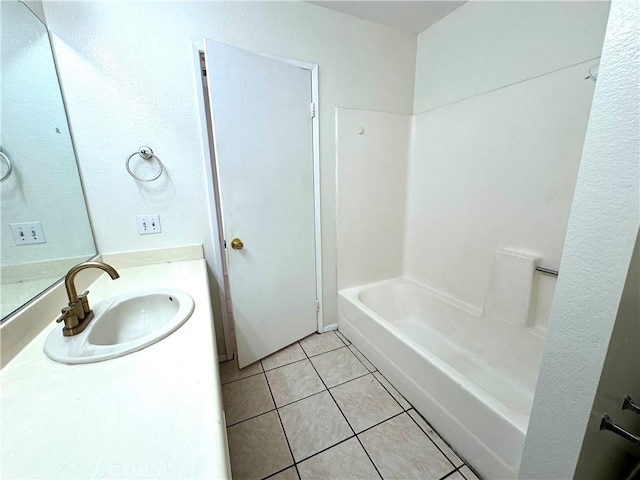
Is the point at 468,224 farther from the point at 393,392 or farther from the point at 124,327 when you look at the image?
the point at 124,327

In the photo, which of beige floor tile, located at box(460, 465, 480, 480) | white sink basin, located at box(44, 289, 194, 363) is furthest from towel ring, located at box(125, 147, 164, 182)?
beige floor tile, located at box(460, 465, 480, 480)

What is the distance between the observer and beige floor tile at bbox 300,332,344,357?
192cm

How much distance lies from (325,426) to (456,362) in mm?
970

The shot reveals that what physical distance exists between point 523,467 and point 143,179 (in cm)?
207

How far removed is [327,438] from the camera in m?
1.26

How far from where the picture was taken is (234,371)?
174 centimetres

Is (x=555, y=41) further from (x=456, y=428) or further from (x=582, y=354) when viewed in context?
(x=456, y=428)

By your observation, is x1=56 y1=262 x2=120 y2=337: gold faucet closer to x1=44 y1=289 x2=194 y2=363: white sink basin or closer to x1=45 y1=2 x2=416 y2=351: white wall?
x1=44 y1=289 x2=194 y2=363: white sink basin

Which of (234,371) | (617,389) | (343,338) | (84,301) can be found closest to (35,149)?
(84,301)

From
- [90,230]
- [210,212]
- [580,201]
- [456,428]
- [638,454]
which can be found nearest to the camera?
[580,201]

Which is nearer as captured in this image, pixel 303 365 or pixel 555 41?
pixel 555 41

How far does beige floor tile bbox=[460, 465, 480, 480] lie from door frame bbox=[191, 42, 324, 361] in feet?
4.05

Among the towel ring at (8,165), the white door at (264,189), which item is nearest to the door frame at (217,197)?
the white door at (264,189)

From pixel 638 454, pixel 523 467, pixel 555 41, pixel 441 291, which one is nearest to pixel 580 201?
pixel 523 467
